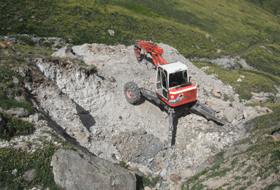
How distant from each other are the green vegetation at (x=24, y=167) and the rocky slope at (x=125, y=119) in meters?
3.29

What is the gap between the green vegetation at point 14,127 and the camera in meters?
9.61

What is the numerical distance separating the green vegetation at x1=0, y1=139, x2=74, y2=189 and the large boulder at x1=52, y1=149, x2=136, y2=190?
0.37 m

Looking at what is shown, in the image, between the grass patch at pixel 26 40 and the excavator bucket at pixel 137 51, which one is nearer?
the excavator bucket at pixel 137 51

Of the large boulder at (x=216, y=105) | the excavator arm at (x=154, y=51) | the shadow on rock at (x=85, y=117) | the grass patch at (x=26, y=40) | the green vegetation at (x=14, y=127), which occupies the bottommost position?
the grass patch at (x=26, y=40)

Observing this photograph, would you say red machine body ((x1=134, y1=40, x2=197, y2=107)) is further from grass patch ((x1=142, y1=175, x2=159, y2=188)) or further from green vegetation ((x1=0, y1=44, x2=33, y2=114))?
green vegetation ((x1=0, y1=44, x2=33, y2=114))

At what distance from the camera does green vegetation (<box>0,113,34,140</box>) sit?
31.5 ft

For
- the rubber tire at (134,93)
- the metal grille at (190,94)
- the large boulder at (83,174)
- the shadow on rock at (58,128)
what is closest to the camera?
the large boulder at (83,174)

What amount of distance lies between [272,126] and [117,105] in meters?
11.7

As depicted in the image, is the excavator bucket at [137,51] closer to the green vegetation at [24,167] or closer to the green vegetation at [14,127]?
the green vegetation at [14,127]

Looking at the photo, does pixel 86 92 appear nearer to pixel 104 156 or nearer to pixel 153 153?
pixel 104 156

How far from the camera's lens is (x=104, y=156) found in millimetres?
13016

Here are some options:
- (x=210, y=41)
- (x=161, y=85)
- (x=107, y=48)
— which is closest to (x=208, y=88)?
(x=161, y=85)

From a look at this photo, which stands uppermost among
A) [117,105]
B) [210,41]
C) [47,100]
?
[47,100]

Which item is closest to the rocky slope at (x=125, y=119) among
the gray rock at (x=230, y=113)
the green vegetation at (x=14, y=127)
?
the gray rock at (x=230, y=113)
